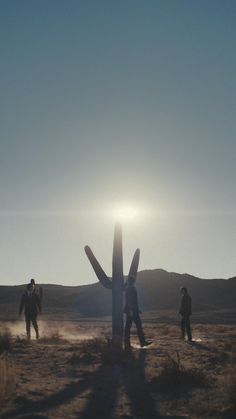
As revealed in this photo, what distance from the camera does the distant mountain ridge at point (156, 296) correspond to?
75.6 metres

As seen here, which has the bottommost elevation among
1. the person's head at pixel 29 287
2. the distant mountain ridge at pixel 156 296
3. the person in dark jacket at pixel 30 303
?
the person in dark jacket at pixel 30 303

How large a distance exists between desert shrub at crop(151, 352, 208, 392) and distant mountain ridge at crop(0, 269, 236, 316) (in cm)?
5869

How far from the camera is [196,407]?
892 centimetres

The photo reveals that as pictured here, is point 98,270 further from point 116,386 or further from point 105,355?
point 116,386

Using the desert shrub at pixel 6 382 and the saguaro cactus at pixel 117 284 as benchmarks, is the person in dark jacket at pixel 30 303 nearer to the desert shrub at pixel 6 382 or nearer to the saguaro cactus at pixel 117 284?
the saguaro cactus at pixel 117 284

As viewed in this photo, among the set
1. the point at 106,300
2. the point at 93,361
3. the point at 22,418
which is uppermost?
the point at 106,300

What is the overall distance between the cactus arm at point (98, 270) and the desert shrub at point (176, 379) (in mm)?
→ 7017

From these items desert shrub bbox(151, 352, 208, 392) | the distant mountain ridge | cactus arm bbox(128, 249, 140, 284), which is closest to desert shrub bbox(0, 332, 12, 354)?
cactus arm bbox(128, 249, 140, 284)

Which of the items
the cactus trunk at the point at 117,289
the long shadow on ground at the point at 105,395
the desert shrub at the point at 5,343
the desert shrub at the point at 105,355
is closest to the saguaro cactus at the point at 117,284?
the cactus trunk at the point at 117,289

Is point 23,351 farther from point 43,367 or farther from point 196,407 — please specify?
point 196,407

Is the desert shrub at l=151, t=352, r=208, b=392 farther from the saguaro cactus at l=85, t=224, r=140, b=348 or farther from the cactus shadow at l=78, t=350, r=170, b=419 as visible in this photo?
the saguaro cactus at l=85, t=224, r=140, b=348

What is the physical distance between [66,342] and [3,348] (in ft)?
13.1

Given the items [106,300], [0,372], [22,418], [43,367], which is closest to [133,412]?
[22,418]

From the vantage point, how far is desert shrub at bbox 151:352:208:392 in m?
10.5
